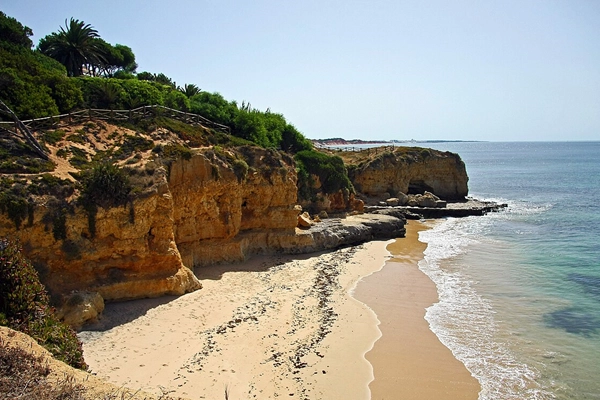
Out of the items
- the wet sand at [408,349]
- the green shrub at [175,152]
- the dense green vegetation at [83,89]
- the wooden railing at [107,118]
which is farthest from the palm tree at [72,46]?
the wet sand at [408,349]

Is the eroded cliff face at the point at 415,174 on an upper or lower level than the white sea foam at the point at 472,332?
upper

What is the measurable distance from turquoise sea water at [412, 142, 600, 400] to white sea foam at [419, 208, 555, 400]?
30 millimetres

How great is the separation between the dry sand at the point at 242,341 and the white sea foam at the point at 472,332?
3014mm

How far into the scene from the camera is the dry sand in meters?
12.6

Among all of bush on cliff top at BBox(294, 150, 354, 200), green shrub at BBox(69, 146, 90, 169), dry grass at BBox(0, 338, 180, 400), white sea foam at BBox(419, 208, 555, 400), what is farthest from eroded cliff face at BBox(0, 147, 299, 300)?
white sea foam at BBox(419, 208, 555, 400)

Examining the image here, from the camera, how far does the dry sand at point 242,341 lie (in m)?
12.6

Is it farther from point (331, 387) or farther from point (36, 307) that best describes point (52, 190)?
point (331, 387)

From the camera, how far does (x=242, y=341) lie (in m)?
15.2

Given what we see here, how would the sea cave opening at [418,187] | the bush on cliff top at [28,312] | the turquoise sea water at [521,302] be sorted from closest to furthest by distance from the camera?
the bush on cliff top at [28,312]
the turquoise sea water at [521,302]
the sea cave opening at [418,187]

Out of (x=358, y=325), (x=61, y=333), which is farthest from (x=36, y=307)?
(x=358, y=325)

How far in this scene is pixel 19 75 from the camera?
25031 mm

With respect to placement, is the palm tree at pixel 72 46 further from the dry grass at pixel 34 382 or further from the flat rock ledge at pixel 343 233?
the dry grass at pixel 34 382

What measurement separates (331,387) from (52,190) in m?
12.7

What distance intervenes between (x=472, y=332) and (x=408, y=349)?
10.1 ft
